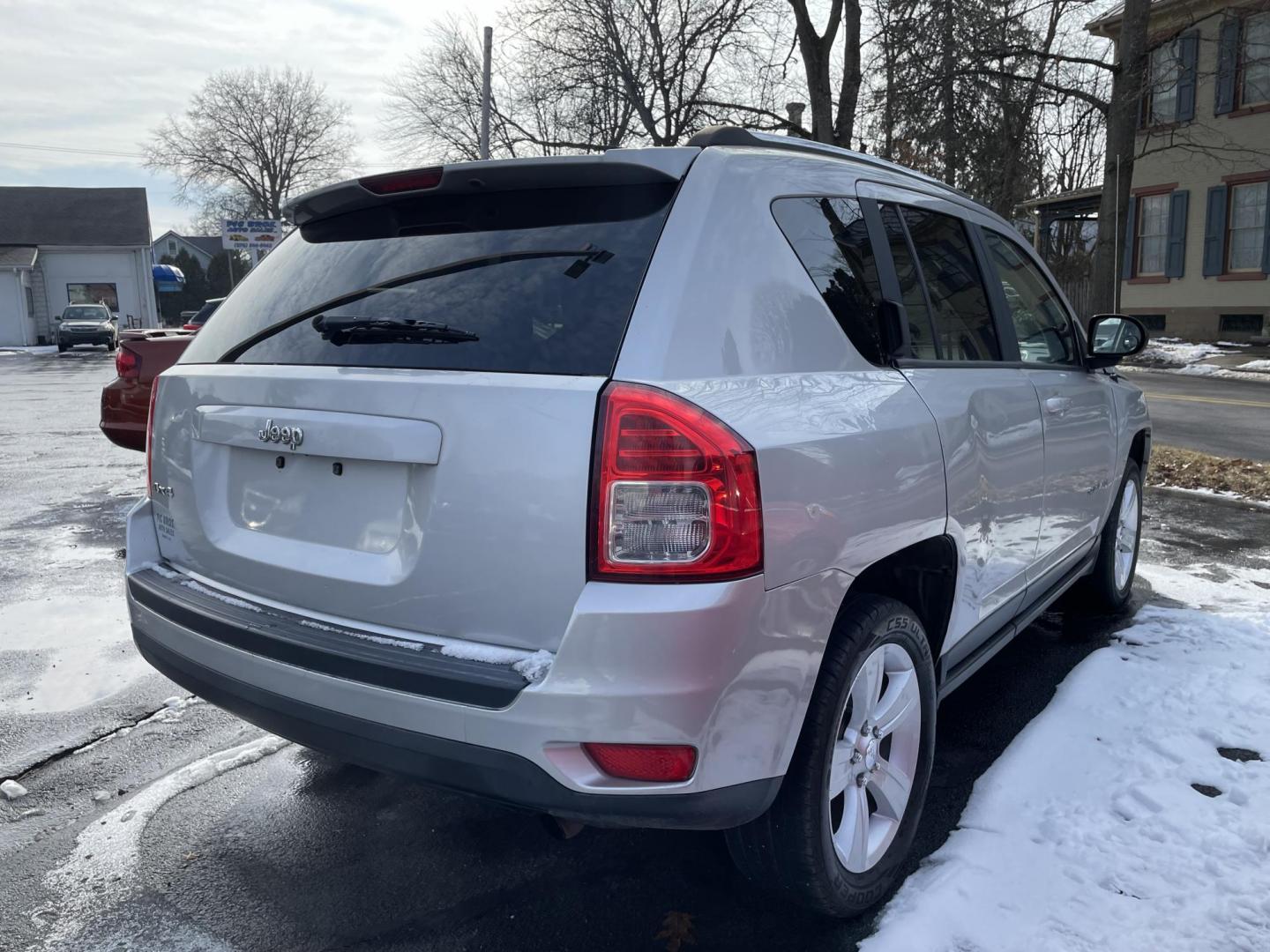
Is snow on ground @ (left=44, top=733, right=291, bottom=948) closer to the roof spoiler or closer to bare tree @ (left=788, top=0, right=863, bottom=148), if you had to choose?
the roof spoiler

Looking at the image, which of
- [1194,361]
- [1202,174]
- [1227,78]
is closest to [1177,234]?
[1202,174]

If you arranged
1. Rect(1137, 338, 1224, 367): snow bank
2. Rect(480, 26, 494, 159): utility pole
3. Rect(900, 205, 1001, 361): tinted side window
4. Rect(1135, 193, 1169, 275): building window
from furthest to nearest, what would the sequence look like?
Rect(1135, 193, 1169, 275): building window → Rect(480, 26, 494, 159): utility pole → Rect(1137, 338, 1224, 367): snow bank → Rect(900, 205, 1001, 361): tinted side window

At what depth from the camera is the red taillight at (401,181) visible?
2311 millimetres

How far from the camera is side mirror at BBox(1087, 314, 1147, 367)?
413cm

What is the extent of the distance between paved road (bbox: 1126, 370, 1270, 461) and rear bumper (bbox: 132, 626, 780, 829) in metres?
9.36

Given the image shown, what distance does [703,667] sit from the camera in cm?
185

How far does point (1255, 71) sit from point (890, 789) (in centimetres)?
2480

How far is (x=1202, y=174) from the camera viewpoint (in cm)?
2288

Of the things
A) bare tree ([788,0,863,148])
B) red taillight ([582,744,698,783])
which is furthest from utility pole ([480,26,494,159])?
red taillight ([582,744,698,783])

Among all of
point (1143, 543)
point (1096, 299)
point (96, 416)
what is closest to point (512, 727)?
point (1143, 543)

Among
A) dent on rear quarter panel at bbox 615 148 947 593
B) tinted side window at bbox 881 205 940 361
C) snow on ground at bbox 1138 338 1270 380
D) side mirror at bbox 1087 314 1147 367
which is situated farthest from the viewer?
snow on ground at bbox 1138 338 1270 380

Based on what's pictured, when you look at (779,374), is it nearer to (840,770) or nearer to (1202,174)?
(840,770)

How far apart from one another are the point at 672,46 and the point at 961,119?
1003 cm

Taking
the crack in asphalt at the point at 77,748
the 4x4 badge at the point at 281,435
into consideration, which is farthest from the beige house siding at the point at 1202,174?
the 4x4 badge at the point at 281,435
